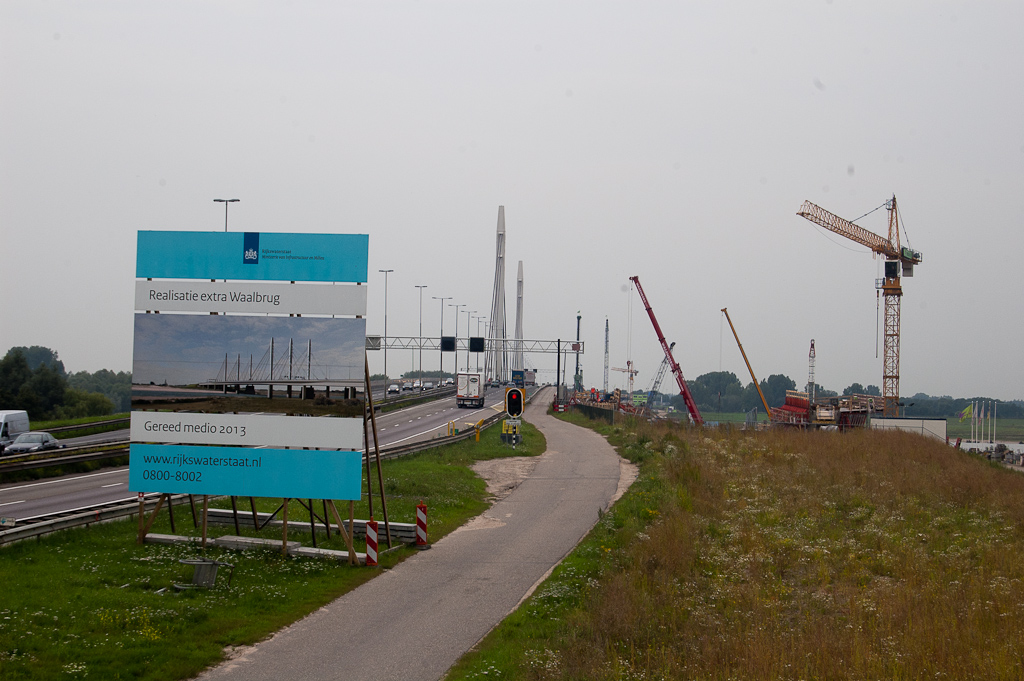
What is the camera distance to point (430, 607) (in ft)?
41.4

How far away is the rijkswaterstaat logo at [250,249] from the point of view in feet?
52.3

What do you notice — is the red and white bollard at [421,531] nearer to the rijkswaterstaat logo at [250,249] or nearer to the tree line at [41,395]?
the rijkswaterstaat logo at [250,249]

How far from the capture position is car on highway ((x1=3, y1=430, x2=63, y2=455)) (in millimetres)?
34281

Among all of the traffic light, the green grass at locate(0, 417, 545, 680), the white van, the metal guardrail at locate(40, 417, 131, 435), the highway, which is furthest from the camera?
the metal guardrail at locate(40, 417, 131, 435)

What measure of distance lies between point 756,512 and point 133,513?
15.9 m

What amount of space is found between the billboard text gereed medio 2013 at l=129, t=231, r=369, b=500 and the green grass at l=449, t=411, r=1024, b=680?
18.7 feet

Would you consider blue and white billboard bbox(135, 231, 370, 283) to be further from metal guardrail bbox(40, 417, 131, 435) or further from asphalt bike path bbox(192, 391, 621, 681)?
metal guardrail bbox(40, 417, 131, 435)

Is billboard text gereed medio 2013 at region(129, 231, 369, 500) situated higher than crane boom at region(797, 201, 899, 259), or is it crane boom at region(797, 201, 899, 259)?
crane boom at region(797, 201, 899, 259)

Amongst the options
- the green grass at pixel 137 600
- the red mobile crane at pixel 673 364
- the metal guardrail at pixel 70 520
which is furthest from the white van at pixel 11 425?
the red mobile crane at pixel 673 364

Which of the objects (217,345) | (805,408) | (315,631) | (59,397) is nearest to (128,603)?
(315,631)

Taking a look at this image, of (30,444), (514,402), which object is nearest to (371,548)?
(514,402)

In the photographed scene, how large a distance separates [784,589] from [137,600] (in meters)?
10.5

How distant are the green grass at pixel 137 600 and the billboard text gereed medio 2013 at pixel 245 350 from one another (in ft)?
5.19

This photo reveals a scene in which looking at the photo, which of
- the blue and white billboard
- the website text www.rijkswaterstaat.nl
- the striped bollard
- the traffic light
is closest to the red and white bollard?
the striped bollard
